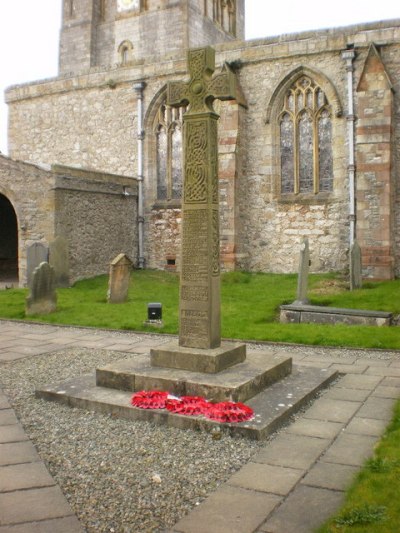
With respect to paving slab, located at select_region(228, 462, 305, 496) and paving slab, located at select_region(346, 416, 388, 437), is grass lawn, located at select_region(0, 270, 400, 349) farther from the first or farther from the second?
paving slab, located at select_region(228, 462, 305, 496)

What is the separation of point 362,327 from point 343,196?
7.60 m

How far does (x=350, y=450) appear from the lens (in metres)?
4.34

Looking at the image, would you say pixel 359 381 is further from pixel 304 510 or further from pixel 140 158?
pixel 140 158

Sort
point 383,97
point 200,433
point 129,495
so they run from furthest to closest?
1. point 383,97
2. point 200,433
3. point 129,495

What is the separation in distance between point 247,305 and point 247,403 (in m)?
6.84

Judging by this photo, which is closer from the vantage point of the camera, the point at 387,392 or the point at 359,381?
the point at 387,392

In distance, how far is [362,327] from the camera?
9578 millimetres

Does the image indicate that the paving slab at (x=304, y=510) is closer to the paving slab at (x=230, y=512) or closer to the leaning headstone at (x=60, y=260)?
the paving slab at (x=230, y=512)

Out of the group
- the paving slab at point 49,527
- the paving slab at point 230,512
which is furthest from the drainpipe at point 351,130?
the paving slab at point 49,527

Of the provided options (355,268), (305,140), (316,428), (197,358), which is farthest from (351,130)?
(316,428)

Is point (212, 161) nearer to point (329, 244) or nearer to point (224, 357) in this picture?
point (224, 357)

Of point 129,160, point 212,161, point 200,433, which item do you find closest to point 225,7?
point 129,160

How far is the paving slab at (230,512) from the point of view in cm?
318

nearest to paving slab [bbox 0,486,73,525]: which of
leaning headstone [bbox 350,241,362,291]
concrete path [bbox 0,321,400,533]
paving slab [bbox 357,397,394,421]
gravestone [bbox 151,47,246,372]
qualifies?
concrete path [bbox 0,321,400,533]
